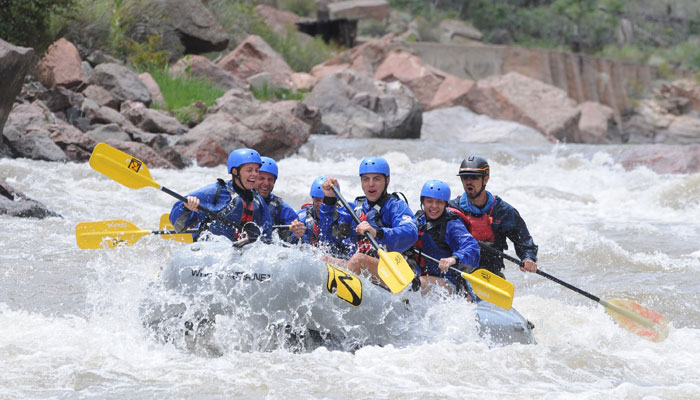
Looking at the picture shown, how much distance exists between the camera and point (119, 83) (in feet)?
49.1

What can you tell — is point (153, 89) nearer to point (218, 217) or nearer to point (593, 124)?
point (218, 217)

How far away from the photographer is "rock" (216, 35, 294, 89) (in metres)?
20.7

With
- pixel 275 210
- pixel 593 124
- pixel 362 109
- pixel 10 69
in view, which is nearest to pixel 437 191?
pixel 275 210

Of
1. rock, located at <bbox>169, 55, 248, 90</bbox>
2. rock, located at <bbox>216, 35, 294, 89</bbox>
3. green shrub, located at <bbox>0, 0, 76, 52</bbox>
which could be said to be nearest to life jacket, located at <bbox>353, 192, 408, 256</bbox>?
green shrub, located at <bbox>0, 0, 76, 52</bbox>

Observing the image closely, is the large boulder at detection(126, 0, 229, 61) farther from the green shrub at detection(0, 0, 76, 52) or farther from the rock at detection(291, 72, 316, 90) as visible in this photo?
the green shrub at detection(0, 0, 76, 52)

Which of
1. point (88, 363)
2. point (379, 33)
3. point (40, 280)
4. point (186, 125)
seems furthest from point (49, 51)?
point (379, 33)

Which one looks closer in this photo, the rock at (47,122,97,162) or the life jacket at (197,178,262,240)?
the life jacket at (197,178,262,240)

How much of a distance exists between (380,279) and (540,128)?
15756 millimetres

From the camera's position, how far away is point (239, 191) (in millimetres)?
5688

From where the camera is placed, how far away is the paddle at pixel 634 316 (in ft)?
19.4

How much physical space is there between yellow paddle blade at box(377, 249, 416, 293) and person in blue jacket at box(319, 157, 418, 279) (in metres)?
0.18

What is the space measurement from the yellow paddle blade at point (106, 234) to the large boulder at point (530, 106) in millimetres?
15658

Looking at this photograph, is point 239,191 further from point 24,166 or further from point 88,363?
point 24,166

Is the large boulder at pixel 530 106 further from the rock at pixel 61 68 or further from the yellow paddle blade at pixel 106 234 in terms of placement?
the yellow paddle blade at pixel 106 234
